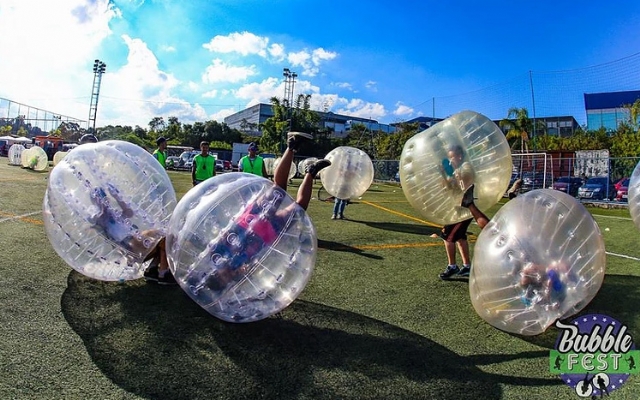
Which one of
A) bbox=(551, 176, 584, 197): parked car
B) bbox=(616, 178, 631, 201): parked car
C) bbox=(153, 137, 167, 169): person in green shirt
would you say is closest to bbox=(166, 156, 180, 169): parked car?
bbox=(153, 137, 167, 169): person in green shirt

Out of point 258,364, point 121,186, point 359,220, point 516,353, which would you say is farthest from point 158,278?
point 359,220

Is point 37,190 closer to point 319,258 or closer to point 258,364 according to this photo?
point 319,258

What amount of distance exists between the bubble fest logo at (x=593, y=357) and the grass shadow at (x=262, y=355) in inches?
25.9

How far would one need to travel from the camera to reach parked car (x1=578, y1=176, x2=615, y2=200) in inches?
779

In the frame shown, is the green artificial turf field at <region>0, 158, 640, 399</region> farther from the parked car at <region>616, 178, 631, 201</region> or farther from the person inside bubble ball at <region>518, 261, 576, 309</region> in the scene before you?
the parked car at <region>616, 178, 631, 201</region>

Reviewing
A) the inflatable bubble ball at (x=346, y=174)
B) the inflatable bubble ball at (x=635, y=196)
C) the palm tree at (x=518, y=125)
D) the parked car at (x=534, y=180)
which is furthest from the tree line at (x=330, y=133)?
the inflatable bubble ball at (x=635, y=196)

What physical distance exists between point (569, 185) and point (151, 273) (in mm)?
23646

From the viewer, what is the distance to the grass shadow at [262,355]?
2.82 m

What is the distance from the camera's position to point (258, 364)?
3113mm

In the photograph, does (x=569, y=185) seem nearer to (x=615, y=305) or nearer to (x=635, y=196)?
(x=635, y=196)

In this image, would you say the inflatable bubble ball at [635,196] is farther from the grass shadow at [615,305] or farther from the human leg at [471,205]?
the human leg at [471,205]

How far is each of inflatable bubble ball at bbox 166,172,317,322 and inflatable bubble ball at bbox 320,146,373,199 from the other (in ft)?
24.2

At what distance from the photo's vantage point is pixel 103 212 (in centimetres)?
388

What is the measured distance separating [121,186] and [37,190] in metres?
11.9
